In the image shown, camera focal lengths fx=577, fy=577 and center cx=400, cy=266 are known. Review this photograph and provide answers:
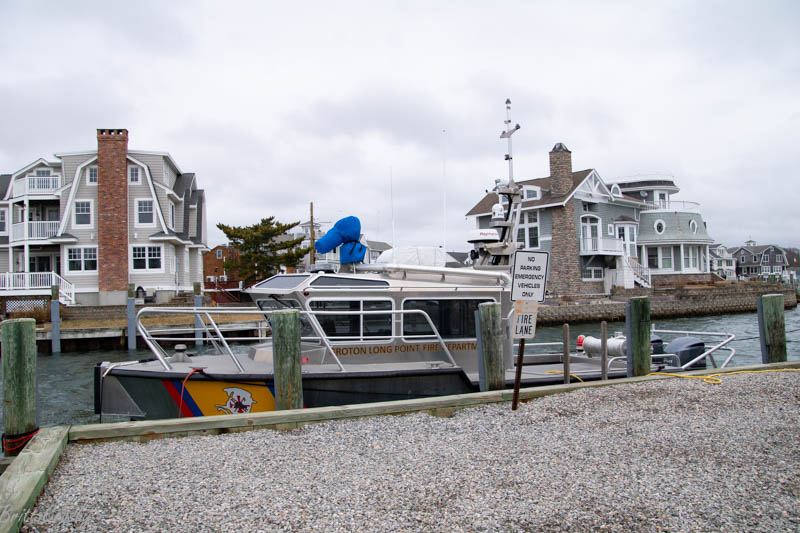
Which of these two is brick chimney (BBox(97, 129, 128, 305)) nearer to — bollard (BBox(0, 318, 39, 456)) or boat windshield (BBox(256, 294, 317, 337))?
boat windshield (BBox(256, 294, 317, 337))

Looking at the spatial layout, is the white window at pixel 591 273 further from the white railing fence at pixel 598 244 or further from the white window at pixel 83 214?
the white window at pixel 83 214

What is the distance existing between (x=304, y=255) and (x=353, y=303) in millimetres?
30190

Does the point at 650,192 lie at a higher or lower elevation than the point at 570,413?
higher

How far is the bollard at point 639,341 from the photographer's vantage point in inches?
321

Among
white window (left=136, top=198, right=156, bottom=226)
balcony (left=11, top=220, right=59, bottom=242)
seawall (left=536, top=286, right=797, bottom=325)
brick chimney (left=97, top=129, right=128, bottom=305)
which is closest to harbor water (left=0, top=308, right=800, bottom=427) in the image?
seawall (left=536, top=286, right=797, bottom=325)

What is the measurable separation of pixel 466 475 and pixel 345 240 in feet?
17.9

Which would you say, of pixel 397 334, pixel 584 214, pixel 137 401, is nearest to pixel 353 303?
pixel 397 334

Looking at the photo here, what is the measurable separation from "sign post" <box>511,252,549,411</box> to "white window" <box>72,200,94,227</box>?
31.7m

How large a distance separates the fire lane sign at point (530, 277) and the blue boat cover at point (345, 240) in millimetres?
3770

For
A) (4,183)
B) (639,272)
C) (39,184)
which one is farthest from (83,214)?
(639,272)

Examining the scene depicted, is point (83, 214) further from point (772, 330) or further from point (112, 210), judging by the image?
point (772, 330)

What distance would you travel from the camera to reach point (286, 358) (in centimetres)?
683

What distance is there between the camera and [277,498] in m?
4.25

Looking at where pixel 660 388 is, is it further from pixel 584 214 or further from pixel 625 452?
pixel 584 214
